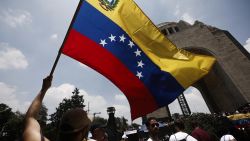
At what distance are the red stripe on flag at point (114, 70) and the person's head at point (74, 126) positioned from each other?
2.66m

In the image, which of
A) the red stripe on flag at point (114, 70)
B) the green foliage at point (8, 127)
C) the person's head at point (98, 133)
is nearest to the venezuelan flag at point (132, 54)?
the red stripe on flag at point (114, 70)

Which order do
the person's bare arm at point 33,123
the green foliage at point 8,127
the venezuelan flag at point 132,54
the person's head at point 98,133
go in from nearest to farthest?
the person's bare arm at point 33,123, the venezuelan flag at point 132,54, the person's head at point 98,133, the green foliage at point 8,127

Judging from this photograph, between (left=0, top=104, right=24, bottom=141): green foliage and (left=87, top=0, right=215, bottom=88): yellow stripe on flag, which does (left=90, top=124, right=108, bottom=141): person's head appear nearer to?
(left=87, top=0, right=215, bottom=88): yellow stripe on flag

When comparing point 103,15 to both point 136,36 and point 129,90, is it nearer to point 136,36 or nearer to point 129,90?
point 136,36

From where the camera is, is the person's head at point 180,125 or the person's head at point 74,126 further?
the person's head at point 180,125

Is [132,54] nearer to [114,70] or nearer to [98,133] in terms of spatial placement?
[114,70]

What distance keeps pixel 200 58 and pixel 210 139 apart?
2.31 metres

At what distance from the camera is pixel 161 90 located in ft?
13.5

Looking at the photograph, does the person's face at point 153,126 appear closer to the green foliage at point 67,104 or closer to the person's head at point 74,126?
the person's head at point 74,126

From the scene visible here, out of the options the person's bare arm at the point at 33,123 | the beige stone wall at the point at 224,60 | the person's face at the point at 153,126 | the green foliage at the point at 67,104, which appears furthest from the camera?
the green foliage at the point at 67,104

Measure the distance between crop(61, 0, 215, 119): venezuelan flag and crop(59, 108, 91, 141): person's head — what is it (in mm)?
2648

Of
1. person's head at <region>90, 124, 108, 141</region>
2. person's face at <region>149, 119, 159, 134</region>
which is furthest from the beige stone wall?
person's head at <region>90, 124, 108, 141</region>

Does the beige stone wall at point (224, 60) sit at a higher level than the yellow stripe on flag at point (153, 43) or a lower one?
higher

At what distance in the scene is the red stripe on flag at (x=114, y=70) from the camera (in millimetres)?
4125
